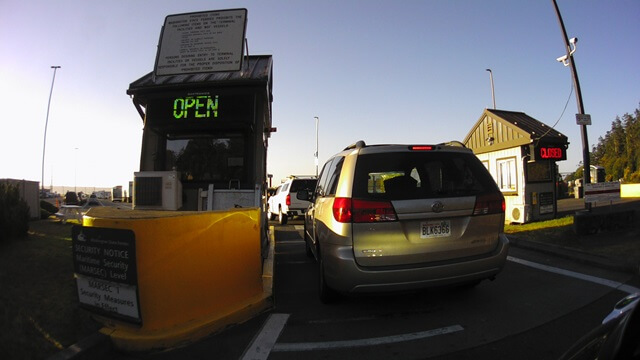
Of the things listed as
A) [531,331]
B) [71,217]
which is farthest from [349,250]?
[71,217]

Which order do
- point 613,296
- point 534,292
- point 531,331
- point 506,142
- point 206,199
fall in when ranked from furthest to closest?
point 506,142, point 206,199, point 534,292, point 613,296, point 531,331

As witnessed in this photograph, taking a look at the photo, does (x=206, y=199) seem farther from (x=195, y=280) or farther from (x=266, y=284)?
(x=195, y=280)

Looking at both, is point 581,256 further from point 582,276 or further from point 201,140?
point 201,140

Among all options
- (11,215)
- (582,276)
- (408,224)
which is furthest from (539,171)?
(11,215)

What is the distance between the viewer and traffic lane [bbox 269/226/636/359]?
11.2 ft

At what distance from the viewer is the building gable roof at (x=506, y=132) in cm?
1198

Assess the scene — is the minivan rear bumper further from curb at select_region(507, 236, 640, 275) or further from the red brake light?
curb at select_region(507, 236, 640, 275)

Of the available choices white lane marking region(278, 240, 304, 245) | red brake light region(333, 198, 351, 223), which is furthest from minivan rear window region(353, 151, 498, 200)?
white lane marking region(278, 240, 304, 245)

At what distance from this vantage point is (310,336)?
3.75 m

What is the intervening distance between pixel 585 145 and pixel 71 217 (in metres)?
17.0

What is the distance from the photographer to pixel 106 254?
3.69 meters

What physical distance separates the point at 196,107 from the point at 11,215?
4127 mm

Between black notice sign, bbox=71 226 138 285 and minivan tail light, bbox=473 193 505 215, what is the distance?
11.7 feet

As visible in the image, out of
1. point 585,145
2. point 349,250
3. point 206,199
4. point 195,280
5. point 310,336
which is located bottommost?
point 310,336
